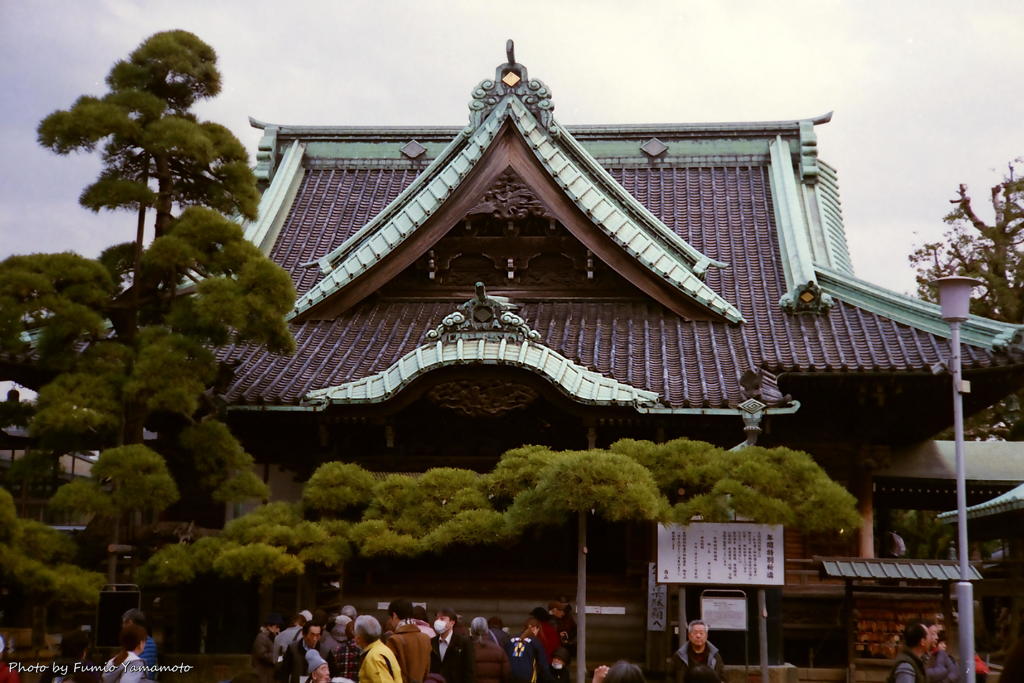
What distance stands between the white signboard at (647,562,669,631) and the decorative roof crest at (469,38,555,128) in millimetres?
7678

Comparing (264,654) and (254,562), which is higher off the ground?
(254,562)

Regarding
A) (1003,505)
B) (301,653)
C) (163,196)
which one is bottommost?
(301,653)

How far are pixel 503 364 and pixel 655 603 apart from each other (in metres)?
3.55

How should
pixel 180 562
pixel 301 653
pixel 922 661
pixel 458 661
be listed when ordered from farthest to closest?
pixel 180 562 < pixel 301 653 < pixel 458 661 < pixel 922 661

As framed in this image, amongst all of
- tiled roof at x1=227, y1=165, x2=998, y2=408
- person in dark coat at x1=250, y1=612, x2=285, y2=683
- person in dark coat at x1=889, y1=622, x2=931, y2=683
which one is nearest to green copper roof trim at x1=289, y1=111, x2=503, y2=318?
tiled roof at x1=227, y1=165, x2=998, y2=408

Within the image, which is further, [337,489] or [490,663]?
[337,489]

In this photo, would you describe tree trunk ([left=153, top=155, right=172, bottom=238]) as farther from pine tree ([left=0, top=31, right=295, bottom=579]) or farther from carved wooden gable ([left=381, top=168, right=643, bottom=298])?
carved wooden gable ([left=381, top=168, right=643, bottom=298])

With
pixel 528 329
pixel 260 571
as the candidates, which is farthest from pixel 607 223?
pixel 260 571

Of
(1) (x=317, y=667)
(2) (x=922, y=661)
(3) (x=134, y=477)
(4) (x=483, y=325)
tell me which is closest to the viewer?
(1) (x=317, y=667)

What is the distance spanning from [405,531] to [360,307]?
6357mm

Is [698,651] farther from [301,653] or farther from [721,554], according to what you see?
[301,653]

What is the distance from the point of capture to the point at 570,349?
1802 centimetres

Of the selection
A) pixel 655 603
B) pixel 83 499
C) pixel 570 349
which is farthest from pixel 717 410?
pixel 83 499

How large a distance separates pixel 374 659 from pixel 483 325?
22.3 ft
